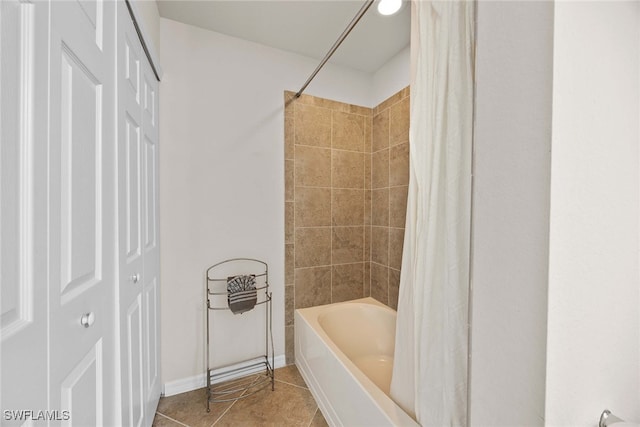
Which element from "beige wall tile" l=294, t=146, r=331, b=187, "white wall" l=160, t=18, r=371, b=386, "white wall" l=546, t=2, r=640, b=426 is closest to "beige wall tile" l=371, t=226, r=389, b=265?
"beige wall tile" l=294, t=146, r=331, b=187

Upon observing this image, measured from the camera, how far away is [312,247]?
2057 mm

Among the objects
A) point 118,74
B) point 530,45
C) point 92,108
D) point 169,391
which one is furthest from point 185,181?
point 530,45

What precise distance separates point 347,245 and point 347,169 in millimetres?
677

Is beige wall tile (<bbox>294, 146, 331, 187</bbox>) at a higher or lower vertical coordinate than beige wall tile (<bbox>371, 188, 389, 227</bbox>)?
higher

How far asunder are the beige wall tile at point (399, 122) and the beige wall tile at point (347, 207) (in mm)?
545

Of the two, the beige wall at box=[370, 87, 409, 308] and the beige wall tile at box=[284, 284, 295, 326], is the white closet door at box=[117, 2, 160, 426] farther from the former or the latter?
the beige wall at box=[370, 87, 409, 308]

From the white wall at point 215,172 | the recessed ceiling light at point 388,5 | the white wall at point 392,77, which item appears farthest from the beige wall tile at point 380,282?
the recessed ceiling light at point 388,5

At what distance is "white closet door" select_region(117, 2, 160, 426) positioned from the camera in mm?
938

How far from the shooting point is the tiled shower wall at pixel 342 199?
1.97 metres

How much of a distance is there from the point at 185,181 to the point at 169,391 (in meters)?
1.40

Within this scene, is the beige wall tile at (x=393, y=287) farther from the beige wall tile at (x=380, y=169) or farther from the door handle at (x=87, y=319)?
the door handle at (x=87, y=319)

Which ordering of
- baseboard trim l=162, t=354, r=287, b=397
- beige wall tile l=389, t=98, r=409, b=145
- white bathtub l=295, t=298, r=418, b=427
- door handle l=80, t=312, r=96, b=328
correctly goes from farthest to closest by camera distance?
beige wall tile l=389, t=98, r=409, b=145 → baseboard trim l=162, t=354, r=287, b=397 → white bathtub l=295, t=298, r=418, b=427 → door handle l=80, t=312, r=96, b=328

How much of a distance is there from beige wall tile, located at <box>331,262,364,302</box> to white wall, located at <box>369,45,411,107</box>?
1.50m

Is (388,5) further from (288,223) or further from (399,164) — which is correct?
(288,223)
